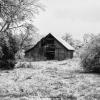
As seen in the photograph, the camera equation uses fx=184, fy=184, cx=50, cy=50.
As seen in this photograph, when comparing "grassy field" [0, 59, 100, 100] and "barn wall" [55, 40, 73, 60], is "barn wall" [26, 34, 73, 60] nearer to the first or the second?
"barn wall" [55, 40, 73, 60]

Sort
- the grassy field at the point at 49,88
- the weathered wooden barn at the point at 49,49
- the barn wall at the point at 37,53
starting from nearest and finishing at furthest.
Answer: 1. the grassy field at the point at 49,88
2. the weathered wooden barn at the point at 49,49
3. the barn wall at the point at 37,53

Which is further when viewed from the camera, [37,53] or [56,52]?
[37,53]

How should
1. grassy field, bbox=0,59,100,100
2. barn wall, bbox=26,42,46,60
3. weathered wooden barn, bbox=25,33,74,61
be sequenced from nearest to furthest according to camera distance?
grassy field, bbox=0,59,100,100, weathered wooden barn, bbox=25,33,74,61, barn wall, bbox=26,42,46,60

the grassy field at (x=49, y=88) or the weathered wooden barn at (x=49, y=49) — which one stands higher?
the weathered wooden barn at (x=49, y=49)

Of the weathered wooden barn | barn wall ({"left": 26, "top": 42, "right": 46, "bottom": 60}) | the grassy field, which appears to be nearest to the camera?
the grassy field

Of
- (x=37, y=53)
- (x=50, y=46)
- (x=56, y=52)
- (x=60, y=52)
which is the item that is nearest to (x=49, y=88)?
(x=56, y=52)

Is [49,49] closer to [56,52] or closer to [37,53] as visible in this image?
[56,52]

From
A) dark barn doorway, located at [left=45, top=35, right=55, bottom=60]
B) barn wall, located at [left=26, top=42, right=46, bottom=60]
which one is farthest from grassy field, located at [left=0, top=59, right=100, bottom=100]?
dark barn doorway, located at [left=45, top=35, right=55, bottom=60]

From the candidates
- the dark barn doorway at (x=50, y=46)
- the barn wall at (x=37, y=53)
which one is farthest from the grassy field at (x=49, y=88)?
the dark barn doorway at (x=50, y=46)

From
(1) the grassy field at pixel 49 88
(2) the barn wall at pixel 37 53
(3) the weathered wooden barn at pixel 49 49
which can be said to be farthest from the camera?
(2) the barn wall at pixel 37 53

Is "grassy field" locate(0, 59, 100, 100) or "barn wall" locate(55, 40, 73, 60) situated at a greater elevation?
"barn wall" locate(55, 40, 73, 60)

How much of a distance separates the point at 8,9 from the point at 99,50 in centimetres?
1242

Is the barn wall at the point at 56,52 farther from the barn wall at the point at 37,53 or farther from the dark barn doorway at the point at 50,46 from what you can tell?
the dark barn doorway at the point at 50,46

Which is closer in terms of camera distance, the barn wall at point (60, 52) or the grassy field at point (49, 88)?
the grassy field at point (49, 88)
